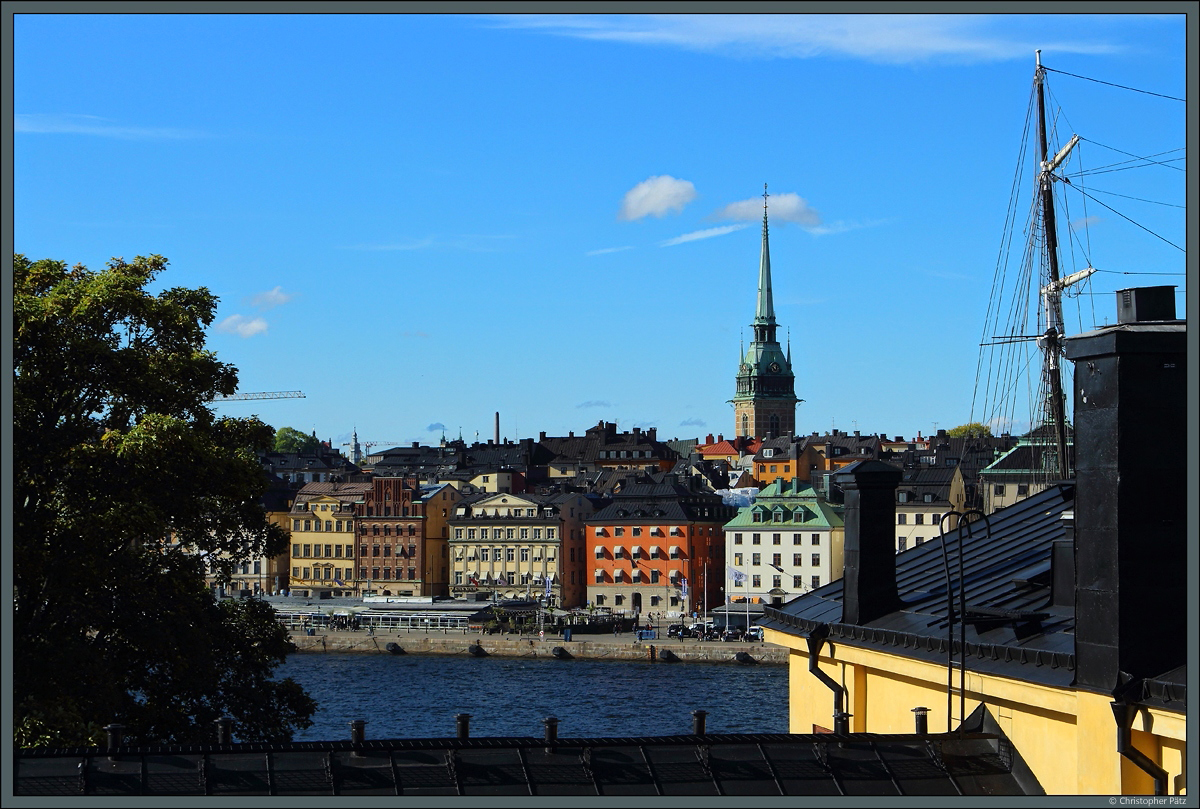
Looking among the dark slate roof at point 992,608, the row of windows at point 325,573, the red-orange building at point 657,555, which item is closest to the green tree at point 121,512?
the dark slate roof at point 992,608

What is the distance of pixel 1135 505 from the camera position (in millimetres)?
9844

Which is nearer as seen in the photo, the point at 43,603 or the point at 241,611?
the point at 43,603

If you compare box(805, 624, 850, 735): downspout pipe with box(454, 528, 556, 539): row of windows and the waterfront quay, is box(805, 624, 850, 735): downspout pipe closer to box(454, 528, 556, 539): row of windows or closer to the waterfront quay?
the waterfront quay

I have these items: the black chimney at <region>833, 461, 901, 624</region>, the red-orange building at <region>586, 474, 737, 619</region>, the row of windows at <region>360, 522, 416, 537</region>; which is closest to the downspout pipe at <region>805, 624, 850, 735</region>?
the black chimney at <region>833, 461, 901, 624</region>

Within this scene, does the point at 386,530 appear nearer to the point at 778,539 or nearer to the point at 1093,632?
the point at 778,539

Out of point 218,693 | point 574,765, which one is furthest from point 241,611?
point 574,765

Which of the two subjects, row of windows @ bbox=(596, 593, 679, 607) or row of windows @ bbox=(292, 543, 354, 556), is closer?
row of windows @ bbox=(596, 593, 679, 607)

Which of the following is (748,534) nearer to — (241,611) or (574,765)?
(241,611)

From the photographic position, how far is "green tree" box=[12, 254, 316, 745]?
886 inches

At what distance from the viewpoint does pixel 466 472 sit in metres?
152

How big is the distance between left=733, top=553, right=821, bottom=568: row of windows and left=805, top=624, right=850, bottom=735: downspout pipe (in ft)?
319

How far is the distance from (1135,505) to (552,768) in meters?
4.24

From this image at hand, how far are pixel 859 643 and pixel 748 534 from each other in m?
99.5

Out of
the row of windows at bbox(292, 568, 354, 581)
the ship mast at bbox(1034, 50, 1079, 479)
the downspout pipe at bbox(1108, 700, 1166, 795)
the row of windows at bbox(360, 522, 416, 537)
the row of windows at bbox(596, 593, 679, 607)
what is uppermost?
the ship mast at bbox(1034, 50, 1079, 479)
